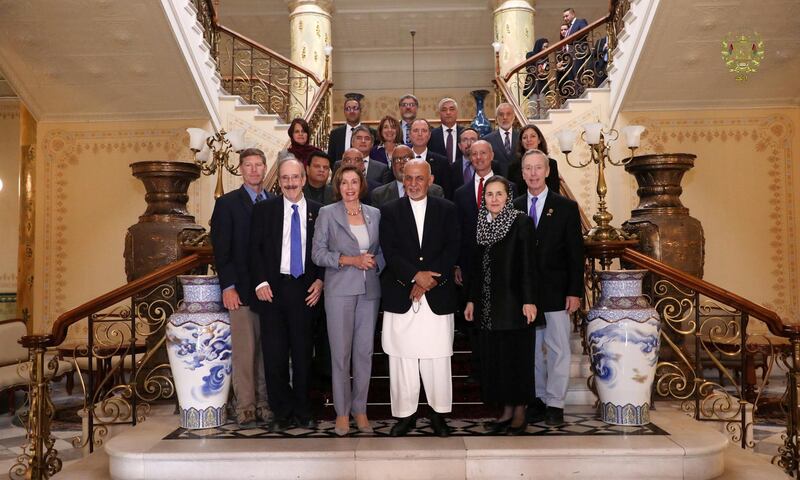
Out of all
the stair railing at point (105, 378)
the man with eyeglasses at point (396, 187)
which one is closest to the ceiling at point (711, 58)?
the man with eyeglasses at point (396, 187)

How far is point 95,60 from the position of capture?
26.5 ft

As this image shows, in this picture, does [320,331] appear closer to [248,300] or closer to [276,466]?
[248,300]

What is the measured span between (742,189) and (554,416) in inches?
231

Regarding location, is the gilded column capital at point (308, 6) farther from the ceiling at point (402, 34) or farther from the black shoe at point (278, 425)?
the black shoe at point (278, 425)

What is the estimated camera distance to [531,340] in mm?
4418

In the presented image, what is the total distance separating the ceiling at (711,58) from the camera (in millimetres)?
7414

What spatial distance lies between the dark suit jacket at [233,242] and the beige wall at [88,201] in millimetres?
4810

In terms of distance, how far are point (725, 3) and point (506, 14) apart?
5601 millimetres

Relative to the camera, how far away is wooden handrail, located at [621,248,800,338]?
14.6 ft

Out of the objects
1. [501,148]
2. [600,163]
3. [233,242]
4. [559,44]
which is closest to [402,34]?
[559,44]

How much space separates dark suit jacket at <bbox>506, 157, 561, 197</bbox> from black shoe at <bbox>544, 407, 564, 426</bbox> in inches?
61.9

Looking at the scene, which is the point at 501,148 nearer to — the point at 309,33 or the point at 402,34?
the point at 309,33

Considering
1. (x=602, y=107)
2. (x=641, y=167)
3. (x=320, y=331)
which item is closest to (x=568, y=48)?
(x=602, y=107)

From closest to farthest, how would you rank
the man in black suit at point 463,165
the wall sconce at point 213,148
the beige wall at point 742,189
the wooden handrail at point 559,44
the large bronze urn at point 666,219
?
the large bronze urn at point 666,219, the wall sconce at point 213,148, the man in black suit at point 463,165, the beige wall at point 742,189, the wooden handrail at point 559,44
